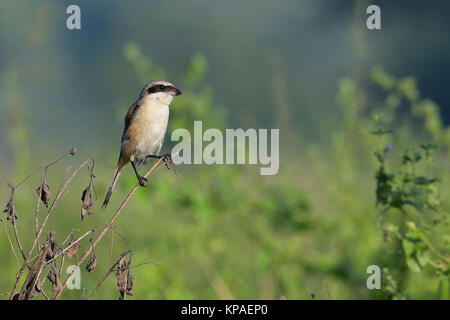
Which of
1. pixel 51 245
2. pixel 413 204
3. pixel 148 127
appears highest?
pixel 148 127

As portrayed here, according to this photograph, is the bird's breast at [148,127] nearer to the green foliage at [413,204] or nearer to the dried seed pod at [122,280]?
the green foliage at [413,204]

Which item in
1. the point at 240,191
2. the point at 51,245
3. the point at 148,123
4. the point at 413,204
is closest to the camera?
the point at 51,245

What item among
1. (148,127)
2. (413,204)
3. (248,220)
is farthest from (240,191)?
(413,204)

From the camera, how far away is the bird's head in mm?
3920

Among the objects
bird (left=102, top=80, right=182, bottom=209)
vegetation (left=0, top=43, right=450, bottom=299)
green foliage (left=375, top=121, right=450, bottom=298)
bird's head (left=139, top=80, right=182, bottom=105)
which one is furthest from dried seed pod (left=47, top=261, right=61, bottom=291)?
vegetation (left=0, top=43, right=450, bottom=299)

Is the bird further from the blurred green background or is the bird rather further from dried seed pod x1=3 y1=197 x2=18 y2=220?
dried seed pod x1=3 y1=197 x2=18 y2=220

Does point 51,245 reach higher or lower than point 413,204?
lower

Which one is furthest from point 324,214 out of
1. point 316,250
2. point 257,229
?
point 257,229

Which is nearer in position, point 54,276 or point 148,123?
point 54,276

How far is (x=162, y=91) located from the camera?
3939mm

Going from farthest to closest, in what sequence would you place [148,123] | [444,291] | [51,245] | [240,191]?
1. [240,191]
2. [148,123]
3. [444,291]
4. [51,245]

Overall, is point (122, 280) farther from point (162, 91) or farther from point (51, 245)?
point (162, 91)

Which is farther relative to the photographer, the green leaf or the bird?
the bird

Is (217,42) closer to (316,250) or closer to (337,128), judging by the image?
(337,128)
